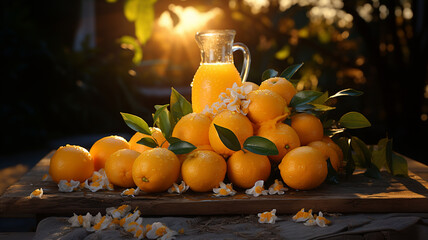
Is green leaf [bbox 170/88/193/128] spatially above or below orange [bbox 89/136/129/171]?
above

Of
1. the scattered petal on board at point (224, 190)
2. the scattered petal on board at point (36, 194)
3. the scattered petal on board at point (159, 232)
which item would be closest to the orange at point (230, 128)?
the scattered petal on board at point (224, 190)

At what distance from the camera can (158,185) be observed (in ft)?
3.78

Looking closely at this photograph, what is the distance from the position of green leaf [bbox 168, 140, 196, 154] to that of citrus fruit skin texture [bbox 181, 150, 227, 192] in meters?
0.02

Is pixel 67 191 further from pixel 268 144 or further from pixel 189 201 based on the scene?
pixel 268 144

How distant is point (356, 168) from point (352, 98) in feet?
7.64

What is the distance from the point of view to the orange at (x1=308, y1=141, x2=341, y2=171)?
4.16 ft

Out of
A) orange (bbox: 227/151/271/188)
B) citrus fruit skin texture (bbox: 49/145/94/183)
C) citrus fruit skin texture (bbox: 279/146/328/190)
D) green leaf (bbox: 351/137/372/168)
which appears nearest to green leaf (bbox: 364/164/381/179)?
green leaf (bbox: 351/137/372/168)

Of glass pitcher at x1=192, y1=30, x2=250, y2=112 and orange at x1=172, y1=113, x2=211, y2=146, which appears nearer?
orange at x1=172, y1=113, x2=211, y2=146

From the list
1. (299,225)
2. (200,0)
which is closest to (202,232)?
(299,225)

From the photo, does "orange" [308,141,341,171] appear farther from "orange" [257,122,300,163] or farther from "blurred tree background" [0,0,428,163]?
"blurred tree background" [0,0,428,163]

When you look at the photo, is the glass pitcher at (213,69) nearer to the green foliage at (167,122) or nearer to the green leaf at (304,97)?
the green foliage at (167,122)

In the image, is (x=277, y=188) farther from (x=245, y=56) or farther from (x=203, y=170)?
(x=245, y=56)

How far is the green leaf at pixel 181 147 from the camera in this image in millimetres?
1175

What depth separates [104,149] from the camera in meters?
1.36
